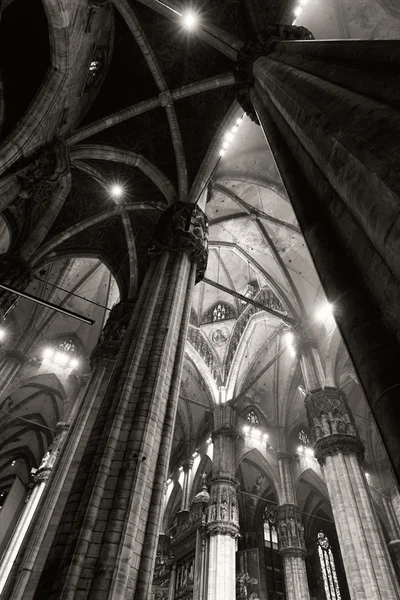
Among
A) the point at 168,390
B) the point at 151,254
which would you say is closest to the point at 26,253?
the point at 151,254

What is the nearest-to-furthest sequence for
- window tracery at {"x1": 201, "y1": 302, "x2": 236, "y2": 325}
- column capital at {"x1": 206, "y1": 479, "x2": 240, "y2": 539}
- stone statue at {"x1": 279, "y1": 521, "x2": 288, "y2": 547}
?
column capital at {"x1": 206, "y1": 479, "x2": 240, "y2": 539}, stone statue at {"x1": 279, "y1": 521, "x2": 288, "y2": 547}, window tracery at {"x1": 201, "y1": 302, "x2": 236, "y2": 325}

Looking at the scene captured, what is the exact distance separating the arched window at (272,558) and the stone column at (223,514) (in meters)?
6.19

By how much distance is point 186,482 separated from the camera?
17.0 metres

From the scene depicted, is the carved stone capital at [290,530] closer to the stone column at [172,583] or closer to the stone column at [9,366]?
the stone column at [172,583]

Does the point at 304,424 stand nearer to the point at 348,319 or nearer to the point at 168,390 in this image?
the point at 168,390

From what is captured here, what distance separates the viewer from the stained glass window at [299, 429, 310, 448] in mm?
17489

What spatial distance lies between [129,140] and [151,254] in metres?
4.55

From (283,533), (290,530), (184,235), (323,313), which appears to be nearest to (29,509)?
(283,533)

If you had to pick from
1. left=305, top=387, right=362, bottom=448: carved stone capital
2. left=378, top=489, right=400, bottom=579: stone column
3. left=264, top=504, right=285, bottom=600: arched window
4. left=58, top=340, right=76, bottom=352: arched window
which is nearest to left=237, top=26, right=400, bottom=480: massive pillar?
left=305, top=387, right=362, bottom=448: carved stone capital

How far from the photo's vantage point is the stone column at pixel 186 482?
53.4ft

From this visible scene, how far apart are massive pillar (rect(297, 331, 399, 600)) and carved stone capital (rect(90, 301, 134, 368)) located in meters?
5.94

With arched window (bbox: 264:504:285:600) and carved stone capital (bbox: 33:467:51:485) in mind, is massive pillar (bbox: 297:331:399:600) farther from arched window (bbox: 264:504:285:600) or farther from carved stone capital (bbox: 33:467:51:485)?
carved stone capital (bbox: 33:467:51:485)

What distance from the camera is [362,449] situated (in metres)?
9.80

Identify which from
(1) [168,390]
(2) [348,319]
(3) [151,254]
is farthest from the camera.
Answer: (3) [151,254]
